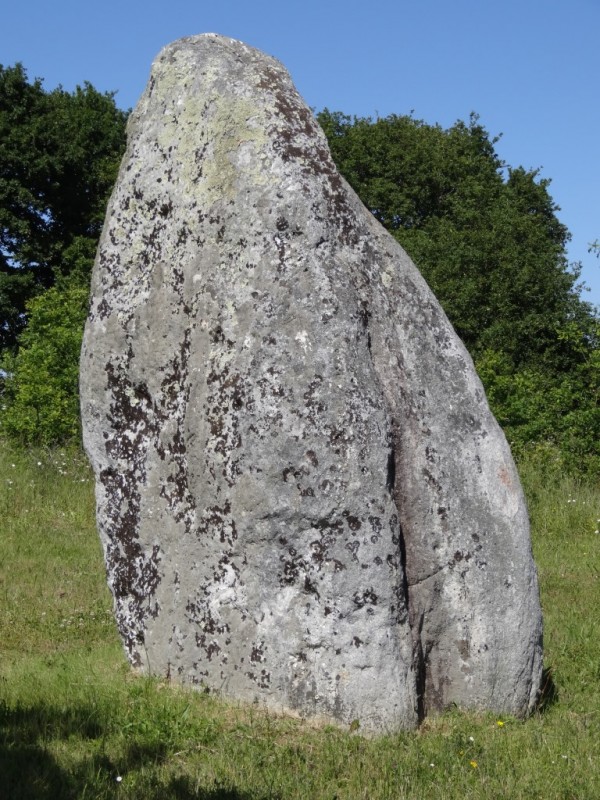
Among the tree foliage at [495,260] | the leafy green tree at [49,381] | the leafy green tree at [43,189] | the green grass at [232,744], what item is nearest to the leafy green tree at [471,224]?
the tree foliage at [495,260]

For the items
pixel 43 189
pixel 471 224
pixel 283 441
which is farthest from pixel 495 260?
pixel 283 441

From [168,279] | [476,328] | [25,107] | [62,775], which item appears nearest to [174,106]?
[168,279]

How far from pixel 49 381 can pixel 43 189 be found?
1625 centimetres

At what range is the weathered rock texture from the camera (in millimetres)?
5703

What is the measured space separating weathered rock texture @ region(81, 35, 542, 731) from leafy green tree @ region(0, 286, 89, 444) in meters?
12.1

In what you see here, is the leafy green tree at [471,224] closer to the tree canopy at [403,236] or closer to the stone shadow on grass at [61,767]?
the tree canopy at [403,236]

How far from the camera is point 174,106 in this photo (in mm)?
6582

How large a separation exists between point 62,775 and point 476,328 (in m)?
29.0

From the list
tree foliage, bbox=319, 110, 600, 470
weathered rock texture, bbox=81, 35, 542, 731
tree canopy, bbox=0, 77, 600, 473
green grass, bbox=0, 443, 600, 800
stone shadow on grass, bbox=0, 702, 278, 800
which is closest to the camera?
stone shadow on grass, bbox=0, 702, 278, 800

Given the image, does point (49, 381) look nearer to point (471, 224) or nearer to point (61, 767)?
point (61, 767)

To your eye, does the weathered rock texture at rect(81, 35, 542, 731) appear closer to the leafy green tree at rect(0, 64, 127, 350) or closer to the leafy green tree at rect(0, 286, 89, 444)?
the leafy green tree at rect(0, 286, 89, 444)

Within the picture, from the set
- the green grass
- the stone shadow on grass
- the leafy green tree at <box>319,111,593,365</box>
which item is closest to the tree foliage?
the leafy green tree at <box>319,111,593,365</box>

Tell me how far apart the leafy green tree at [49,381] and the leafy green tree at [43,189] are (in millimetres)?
11191

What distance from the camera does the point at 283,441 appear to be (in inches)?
225
